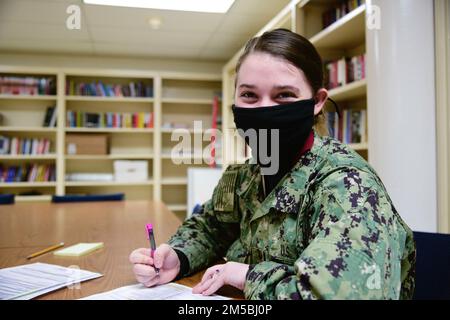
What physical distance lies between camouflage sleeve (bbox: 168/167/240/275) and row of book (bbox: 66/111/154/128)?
360cm

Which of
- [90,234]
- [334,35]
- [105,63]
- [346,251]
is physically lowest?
[90,234]

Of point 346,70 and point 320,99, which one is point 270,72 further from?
point 346,70

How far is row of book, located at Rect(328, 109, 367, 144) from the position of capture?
7.22ft

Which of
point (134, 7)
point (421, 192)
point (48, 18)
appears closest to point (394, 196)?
point (421, 192)

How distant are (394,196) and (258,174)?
1050mm

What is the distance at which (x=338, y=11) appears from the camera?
242cm

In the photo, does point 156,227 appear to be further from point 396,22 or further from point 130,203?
point 396,22

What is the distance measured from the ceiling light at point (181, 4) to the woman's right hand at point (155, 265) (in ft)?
8.05

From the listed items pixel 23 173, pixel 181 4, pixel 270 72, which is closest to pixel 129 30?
pixel 181 4

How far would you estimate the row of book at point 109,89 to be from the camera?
4242 mm

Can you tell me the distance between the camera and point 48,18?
2.81 m

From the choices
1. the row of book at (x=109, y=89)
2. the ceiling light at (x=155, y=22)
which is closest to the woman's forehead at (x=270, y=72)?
the ceiling light at (x=155, y=22)

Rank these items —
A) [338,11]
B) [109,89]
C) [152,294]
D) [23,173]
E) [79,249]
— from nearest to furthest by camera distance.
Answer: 1. [152,294]
2. [79,249]
3. [338,11]
4. [23,173]
5. [109,89]

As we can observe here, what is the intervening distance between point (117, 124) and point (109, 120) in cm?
10
